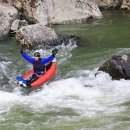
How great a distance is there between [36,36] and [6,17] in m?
3.31

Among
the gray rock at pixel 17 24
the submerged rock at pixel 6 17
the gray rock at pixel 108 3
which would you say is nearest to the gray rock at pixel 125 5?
the gray rock at pixel 108 3

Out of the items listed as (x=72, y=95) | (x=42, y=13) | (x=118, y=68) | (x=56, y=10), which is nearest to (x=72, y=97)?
(x=72, y=95)

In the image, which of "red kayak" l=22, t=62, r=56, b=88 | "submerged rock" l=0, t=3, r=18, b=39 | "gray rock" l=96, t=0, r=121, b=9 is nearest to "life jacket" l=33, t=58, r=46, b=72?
"red kayak" l=22, t=62, r=56, b=88

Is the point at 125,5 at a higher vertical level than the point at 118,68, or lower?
higher

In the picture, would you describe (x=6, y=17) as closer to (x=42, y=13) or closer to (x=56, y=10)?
(x=42, y=13)

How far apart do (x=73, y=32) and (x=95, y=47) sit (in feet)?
11.4

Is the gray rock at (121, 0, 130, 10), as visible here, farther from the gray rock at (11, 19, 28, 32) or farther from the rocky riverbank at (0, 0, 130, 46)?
the gray rock at (11, 19, 28, 32)

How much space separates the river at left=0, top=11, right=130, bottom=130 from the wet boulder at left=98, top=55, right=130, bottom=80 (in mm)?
225

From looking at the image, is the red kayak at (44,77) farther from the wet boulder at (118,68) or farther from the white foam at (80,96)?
the wet boulder at (118,68)

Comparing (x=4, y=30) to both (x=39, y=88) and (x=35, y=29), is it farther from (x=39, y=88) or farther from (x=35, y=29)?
(x=39, y=88)

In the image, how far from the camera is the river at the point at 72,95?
9.40 m

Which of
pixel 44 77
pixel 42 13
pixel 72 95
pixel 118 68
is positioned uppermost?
pixel 42 13

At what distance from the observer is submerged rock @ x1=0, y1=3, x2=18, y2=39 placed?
1930 centimetres

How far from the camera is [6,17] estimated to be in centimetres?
1994
